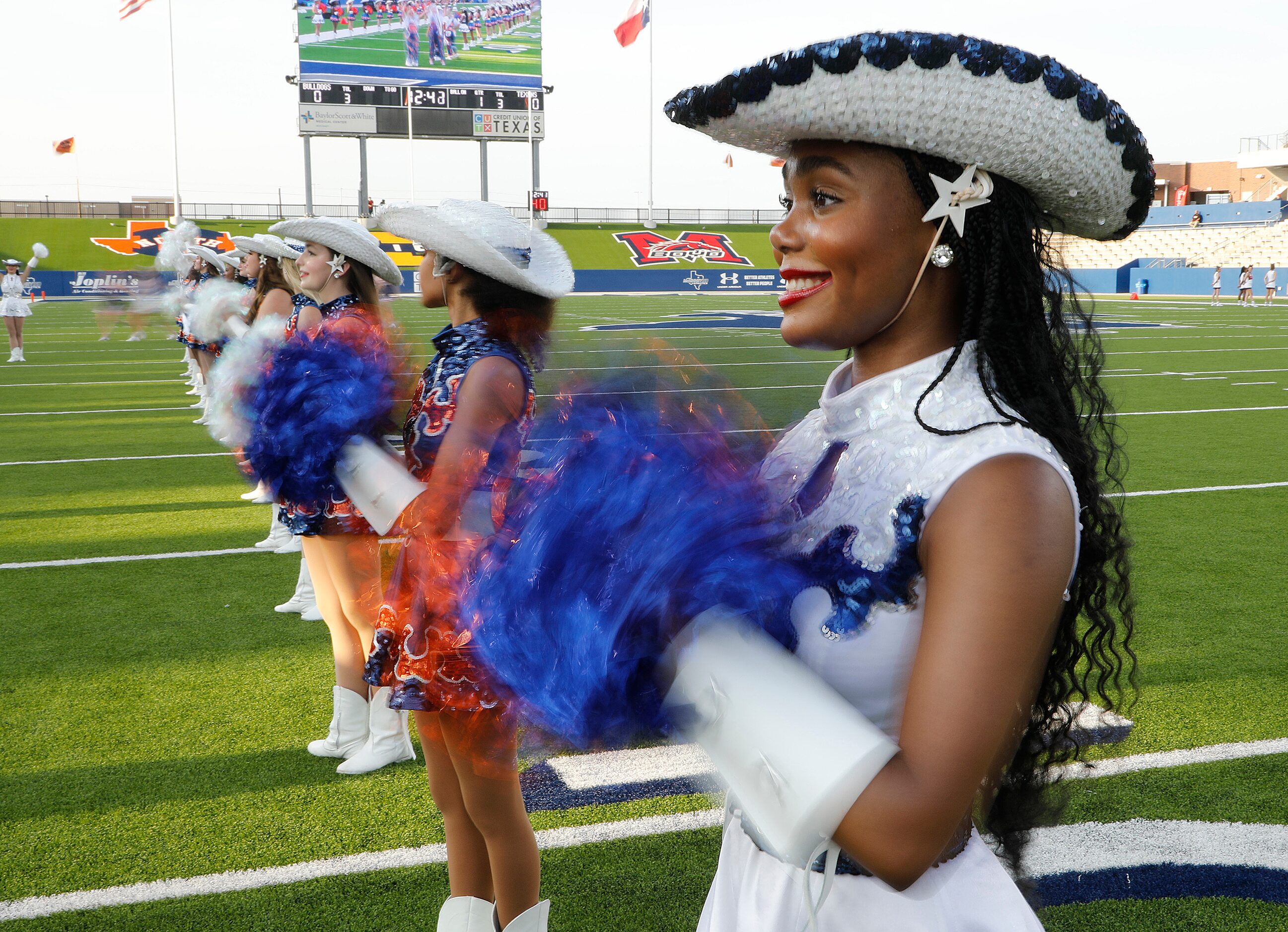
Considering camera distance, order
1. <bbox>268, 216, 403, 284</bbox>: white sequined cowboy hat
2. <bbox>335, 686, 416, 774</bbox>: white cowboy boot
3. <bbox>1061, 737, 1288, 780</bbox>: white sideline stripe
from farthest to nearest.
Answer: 1. <bbox>268, 216, 403, 284</bbox>: white sequined cowboy hat
2. <bbox>335, 686, 416, 774</bbox>: white cowboy boot
3. <bbox>1061, 737, 1288, 780</bbox>: white sideline stripe

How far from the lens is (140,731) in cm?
369

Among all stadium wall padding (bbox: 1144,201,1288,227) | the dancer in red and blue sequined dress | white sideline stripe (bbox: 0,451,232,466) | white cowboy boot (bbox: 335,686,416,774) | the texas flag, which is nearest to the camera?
the dancer in red and blue sequined dress

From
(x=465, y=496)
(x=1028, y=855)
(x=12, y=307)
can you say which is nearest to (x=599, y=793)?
(x=1028, y=855)

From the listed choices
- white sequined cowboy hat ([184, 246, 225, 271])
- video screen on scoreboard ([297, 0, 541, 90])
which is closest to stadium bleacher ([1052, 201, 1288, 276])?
video screen on scoreboard ([297, 0, 541, 90])

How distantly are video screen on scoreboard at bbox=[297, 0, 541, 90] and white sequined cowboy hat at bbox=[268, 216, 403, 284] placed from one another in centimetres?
4196

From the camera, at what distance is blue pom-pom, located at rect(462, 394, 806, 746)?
91 cm

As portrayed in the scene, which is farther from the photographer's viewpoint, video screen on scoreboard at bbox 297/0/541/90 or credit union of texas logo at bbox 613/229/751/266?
credit union of texas logo at bbox 613/229/751/266

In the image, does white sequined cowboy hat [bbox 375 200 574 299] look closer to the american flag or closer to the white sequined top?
the white sequined top

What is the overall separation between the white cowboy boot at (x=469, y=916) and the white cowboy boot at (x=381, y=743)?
1187mm

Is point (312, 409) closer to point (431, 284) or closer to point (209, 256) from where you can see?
point (431, 284)

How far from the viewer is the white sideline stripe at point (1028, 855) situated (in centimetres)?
268

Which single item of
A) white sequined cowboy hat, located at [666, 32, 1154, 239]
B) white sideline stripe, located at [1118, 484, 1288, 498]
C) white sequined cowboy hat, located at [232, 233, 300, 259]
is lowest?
white sideline stripe, located at [1118, 484, 1288, 498]

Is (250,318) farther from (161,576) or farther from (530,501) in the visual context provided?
(530,501)

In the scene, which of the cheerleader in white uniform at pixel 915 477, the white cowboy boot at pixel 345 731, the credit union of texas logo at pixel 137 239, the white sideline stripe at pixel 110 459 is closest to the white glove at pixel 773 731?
the cheerleader in white uniform at pixel 915 477
